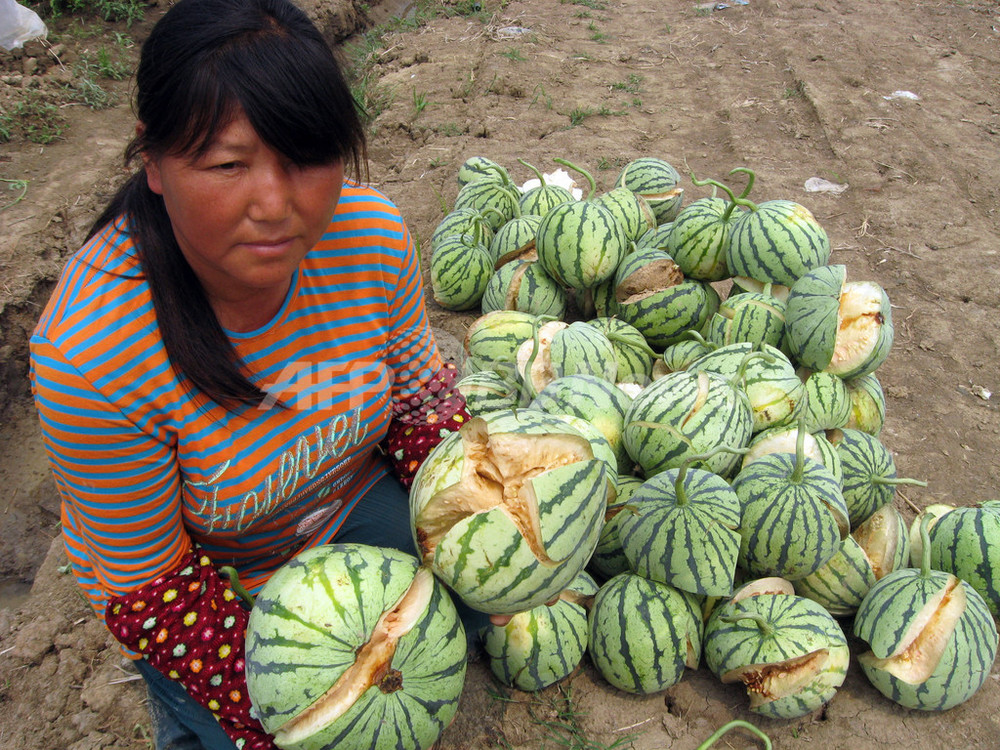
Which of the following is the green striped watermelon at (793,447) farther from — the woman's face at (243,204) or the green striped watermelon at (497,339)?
the woman's face at (243,204)

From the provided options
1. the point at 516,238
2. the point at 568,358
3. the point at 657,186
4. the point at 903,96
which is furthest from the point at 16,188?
the point at 903,96

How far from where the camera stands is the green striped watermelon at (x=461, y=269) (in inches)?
150

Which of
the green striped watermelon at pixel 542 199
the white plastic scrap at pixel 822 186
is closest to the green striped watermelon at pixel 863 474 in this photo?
the green striped watermelon at pixel 542 199

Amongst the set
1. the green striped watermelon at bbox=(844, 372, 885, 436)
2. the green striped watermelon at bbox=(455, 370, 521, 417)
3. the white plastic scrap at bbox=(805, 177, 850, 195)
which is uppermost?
the green striped watermelon at bbox=(455, 370, 521, 417)

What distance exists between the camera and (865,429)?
287 centimetres

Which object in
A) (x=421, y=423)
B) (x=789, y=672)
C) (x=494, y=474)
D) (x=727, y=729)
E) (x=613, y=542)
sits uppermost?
(x=494, y=474)

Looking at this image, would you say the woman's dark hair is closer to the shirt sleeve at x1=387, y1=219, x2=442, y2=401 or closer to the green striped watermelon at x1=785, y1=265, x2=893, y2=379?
the shirt sleeve at x1=387, y1=219, x2=442, y2=401

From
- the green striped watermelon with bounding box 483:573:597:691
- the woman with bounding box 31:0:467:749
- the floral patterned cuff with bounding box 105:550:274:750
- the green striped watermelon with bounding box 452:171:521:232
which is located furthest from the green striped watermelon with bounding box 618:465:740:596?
the green striped watermelon with bounding box 452:171:521:232

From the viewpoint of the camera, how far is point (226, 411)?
5.89 feet

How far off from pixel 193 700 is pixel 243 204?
1251 mm

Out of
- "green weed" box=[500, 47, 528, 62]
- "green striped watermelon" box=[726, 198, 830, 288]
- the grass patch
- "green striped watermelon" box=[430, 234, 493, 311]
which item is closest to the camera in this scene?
"green striped watermelon" box=[726, 198, 830, 288]

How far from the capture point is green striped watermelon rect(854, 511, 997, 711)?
2.12 metres

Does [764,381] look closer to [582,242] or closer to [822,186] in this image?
[582,242]

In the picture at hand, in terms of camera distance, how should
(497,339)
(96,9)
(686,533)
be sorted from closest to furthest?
(686,533)
(497,339)
(96,9)
